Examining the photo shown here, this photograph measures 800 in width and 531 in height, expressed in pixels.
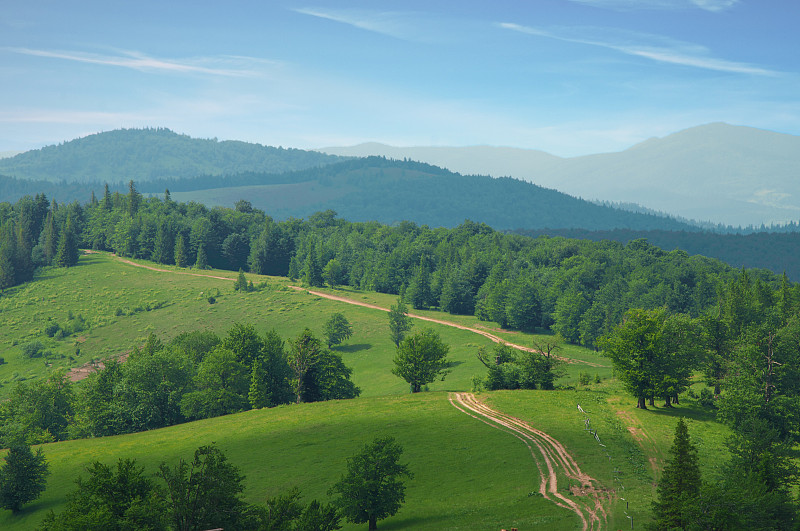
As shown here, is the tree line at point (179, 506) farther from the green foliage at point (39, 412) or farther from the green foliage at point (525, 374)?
the green foliage at point (39, 412)

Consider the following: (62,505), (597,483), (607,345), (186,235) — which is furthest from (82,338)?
(597,483)

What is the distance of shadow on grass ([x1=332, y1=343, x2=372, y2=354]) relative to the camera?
389 feet

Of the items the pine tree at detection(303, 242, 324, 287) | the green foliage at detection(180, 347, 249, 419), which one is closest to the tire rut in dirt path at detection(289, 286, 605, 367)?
the pine tree at detection(303, 242, 324, 287)

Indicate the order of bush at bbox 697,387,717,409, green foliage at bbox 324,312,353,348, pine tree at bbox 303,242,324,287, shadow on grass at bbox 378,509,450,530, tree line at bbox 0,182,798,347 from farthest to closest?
pine tree at bbox 303,242,324,287
tree line at bbox 0,182,798,347
green foliage at bbox 324,312,353,348
bush at bbox 697,387,717,409
shadow on grass at bbox 378,509,450,530

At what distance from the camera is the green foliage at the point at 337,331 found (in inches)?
4756

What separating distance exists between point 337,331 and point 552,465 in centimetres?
7610

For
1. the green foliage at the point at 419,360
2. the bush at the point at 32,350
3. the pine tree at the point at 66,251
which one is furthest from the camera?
the pine tree at the point at 66,251

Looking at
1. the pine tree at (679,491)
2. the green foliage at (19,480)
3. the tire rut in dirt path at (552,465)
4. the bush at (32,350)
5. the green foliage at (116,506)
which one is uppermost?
the pine tree at (679,491)

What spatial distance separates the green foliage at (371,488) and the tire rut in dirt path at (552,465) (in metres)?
10.8

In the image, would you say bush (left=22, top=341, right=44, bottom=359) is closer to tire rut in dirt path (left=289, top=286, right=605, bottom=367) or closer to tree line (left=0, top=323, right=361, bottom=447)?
tree line (left=0, top=323, right=361, bottom=447)

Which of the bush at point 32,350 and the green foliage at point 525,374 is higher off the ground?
the green foliage at point 525,374

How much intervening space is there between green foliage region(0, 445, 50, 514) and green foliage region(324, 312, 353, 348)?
6867 cm

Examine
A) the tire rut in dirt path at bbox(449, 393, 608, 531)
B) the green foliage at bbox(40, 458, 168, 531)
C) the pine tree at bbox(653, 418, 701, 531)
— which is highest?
the pine tree at bbox(653, 418, 701, 531)

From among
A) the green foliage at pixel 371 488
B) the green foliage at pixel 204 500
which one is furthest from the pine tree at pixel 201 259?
the green foliage at pixel 204 500
